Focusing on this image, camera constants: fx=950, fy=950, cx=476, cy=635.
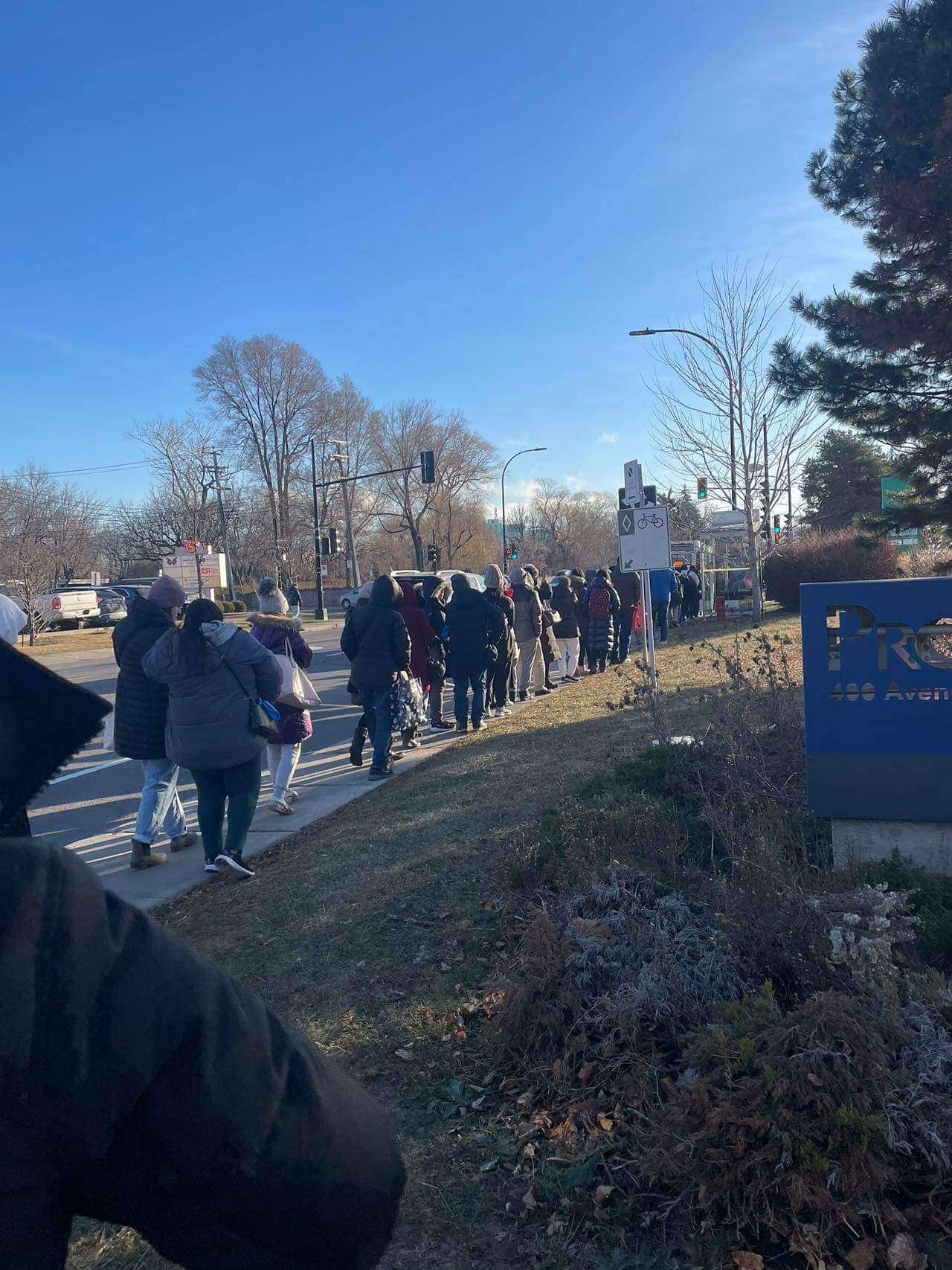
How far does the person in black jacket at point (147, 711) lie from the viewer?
6.60 m

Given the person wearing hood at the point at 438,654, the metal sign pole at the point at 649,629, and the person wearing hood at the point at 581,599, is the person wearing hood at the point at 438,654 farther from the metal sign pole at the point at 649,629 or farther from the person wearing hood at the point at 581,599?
the person wearing hood at the point at 581,599

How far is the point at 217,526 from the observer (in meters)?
60.0

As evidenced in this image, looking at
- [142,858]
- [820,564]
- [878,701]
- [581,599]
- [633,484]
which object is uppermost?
[633,484]

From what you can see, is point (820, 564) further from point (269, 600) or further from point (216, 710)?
point (216, 710)

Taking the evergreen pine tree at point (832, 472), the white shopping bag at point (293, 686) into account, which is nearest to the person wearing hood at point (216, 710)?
the white shopping bag at point (293, 686)

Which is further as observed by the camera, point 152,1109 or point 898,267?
point 898,267

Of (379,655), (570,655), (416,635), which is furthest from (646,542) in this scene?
(570,655)

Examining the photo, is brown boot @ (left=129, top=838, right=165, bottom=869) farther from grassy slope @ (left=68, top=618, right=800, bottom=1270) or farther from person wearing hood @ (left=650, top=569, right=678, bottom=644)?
person wearing hood @ (left=650, top=569, right=678, bottom=644)

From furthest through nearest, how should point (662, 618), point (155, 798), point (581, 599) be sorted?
point (662, 618), point (581, 599), point (155, 798)

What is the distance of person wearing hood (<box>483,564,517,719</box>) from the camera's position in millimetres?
11891

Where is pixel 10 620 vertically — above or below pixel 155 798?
above

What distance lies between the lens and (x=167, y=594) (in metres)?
6.70

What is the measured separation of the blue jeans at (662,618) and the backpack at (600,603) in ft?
16.0

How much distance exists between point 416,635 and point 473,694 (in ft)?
3.72
